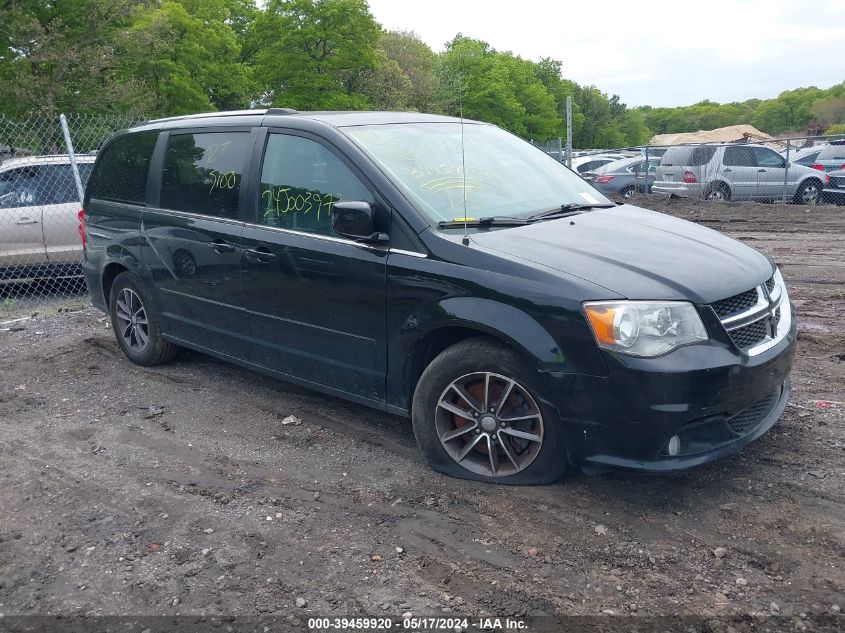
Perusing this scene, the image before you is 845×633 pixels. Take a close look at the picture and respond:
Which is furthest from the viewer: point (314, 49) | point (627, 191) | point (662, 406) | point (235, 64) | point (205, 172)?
point (314, 49)

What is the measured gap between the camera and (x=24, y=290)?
10391mm

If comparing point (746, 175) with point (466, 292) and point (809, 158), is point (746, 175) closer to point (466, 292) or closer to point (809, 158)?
point (809, 158)

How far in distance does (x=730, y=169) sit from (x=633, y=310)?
17036mm

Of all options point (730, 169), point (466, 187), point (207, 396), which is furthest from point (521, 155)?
point (730, 169)

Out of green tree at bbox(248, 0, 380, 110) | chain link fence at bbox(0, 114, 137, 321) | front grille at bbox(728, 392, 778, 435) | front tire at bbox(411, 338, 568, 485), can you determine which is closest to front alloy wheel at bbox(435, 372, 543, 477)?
front tire at bbox(411, 338, 568, 485)

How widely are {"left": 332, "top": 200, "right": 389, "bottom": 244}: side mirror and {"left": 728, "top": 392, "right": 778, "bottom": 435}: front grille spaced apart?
6.68 ft

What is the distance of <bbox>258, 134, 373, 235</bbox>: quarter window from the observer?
177 inches

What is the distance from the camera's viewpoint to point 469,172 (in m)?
4.70

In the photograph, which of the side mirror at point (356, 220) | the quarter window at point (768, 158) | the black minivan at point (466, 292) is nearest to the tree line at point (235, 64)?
the black minivan at point (466, 292)

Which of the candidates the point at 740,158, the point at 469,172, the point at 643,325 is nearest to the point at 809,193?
the point at 740,158

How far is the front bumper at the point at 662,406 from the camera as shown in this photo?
3441mm

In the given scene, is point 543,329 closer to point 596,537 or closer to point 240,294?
point 596,537

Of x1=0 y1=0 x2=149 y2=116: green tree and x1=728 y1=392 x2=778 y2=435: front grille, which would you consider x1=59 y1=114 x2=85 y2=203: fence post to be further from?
x1=0 y1=0 x2=149 y2=116: green tree

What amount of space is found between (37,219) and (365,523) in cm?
770
